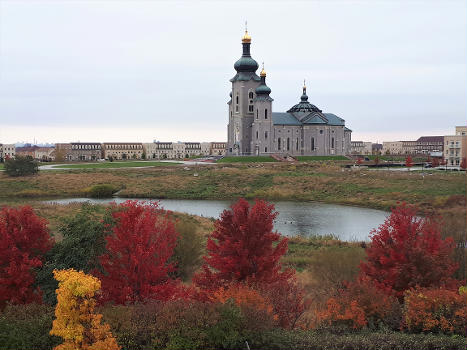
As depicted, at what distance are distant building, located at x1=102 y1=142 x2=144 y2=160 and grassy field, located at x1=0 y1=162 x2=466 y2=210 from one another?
93.6 metres

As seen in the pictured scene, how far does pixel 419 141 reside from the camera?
7776 inches

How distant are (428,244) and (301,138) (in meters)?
83.6

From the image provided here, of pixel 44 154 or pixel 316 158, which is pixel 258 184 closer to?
pixel 316 158

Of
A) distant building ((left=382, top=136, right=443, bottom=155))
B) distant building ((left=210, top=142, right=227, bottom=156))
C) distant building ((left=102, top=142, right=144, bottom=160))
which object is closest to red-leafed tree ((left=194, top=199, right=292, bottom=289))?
distant building ((left=102, top=142, right=144, bottom=160))

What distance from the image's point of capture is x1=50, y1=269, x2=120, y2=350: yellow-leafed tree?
1052cm

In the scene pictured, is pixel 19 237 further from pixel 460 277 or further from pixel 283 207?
pixel 283 207

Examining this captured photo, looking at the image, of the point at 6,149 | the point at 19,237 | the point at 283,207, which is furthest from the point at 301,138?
the point at 6,149

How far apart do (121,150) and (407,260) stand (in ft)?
524

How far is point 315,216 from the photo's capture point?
40906 millimetres

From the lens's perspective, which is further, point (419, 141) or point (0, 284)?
point (419, 141)

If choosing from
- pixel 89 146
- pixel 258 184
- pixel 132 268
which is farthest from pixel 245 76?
pixel 89 146

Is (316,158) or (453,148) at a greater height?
(453,148)

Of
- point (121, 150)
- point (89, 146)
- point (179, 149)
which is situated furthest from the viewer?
point (179, 149)

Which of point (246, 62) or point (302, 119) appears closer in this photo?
point (246, 62)
